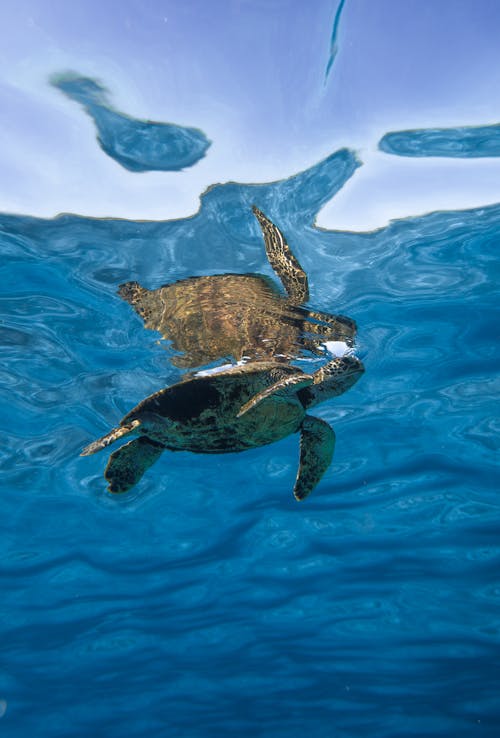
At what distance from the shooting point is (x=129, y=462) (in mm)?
6512

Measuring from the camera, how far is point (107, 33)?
5.66 m

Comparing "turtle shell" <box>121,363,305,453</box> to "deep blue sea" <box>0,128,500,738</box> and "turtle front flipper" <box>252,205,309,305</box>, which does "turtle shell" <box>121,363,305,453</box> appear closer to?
"turtle front flipper" <box>252,205,309,305</box>

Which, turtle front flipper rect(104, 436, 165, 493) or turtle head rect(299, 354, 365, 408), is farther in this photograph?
turtle front flipper rect(104, 436, 165, 493)

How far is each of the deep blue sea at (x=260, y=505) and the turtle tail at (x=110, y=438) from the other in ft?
11.7

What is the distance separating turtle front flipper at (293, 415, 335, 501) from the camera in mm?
6570

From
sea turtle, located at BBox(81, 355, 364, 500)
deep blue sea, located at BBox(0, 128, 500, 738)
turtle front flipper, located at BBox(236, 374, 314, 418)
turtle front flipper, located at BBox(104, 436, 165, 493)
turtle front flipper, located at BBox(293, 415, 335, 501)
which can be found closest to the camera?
turtle front flipper, located at BBox(236, 374, 314, 418)

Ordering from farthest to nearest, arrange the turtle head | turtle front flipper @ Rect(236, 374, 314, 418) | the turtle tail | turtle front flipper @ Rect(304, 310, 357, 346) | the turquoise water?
turtle front flipper @ Rect(304, 310, 357, 346) → the turquoise water → the turtle head → the turtle tail → turtle front flipper @ Rect(236, 374, 314, 418)

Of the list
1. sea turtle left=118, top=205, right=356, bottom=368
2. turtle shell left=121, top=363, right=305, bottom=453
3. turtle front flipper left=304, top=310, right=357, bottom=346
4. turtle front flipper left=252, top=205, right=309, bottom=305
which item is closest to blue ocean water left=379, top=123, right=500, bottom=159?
turtle front flipper left=252, top=205, right=309, bottom=305

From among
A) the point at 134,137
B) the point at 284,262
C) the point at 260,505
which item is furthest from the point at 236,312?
the point at 260,505

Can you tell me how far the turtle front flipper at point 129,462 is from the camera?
6402mm

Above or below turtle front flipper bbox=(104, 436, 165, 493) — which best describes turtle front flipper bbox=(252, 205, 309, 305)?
above

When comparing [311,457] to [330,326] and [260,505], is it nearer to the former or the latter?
[330,326]

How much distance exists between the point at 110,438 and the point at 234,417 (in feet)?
4.57

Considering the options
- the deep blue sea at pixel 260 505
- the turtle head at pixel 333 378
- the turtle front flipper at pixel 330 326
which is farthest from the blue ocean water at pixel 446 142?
the turtle head at pixel 333 378
